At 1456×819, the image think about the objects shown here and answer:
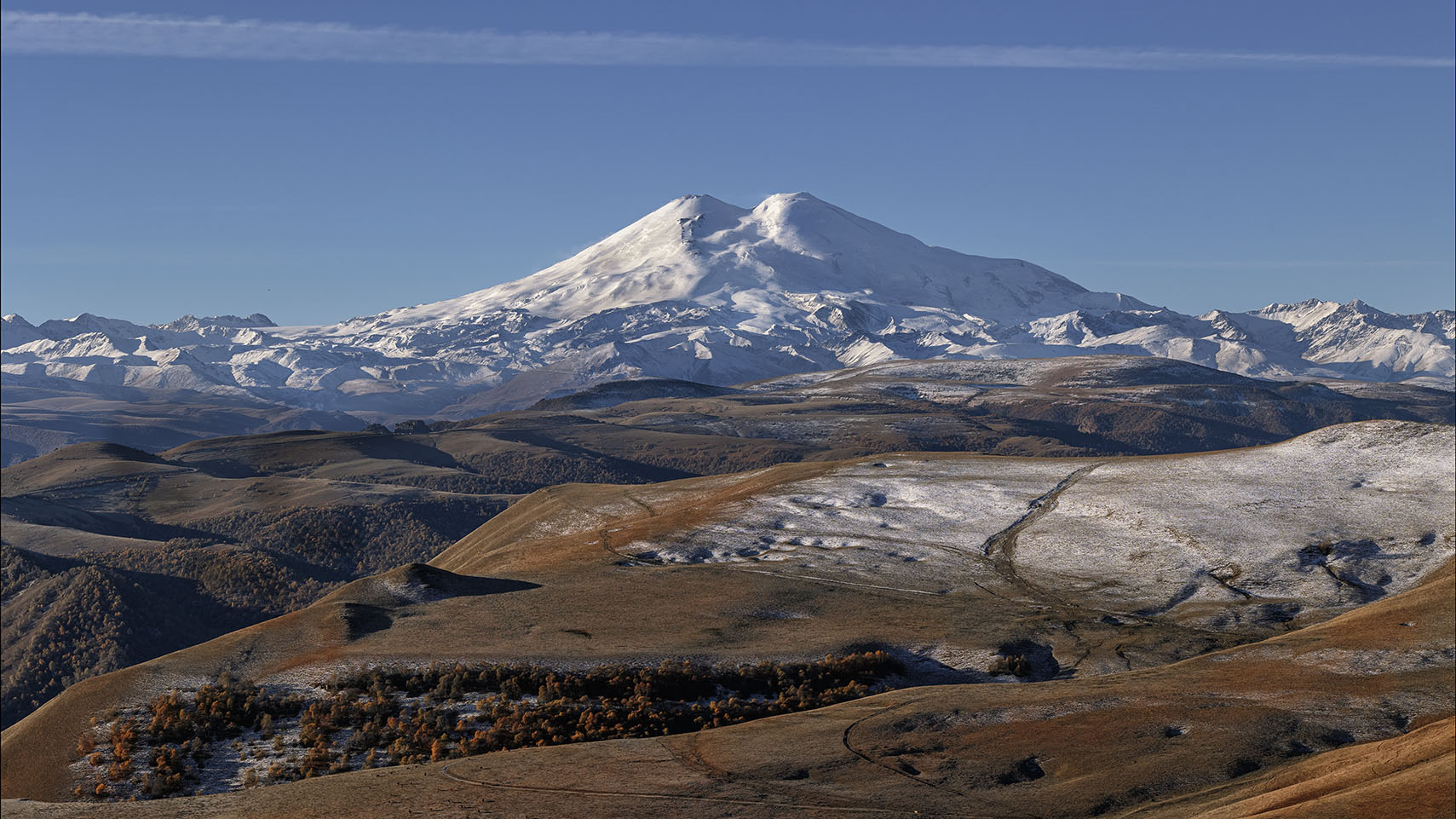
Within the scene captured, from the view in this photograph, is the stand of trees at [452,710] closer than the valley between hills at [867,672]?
No

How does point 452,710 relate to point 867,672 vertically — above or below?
above

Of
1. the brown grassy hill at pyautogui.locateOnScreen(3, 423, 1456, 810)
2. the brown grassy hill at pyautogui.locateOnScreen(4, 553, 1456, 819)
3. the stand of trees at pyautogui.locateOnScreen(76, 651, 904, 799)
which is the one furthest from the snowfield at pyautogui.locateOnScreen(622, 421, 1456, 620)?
the brown grassy hill at pyautogui.locateOnScreen(4, 553, 1456, 819)

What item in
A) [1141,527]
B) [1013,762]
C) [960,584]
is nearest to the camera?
[1013,762]

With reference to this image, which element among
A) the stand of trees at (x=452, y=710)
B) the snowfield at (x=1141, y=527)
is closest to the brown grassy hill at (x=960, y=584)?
the snowfield at (x=1141, y=527)

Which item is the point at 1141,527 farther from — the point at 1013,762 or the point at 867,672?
the point at 1013,762

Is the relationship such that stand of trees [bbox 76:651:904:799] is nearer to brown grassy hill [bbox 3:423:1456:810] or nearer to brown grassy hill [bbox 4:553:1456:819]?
brown grassy hill [bbox 3:423:1456:810]

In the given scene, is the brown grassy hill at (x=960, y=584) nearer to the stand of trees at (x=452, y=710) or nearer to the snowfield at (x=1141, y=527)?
the snowfield at (x=1141, y=527)

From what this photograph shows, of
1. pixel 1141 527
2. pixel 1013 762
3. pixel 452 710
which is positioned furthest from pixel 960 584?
pixel 452 710

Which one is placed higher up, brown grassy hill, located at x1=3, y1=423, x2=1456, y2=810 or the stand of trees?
brown grassy hill, located at x1=3, y1=423, x2=1456, y2=810

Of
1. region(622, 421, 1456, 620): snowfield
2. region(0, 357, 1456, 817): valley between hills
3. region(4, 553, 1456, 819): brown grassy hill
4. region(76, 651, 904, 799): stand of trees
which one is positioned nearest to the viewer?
region(4, 553, 1456, 819): brown grassy hill

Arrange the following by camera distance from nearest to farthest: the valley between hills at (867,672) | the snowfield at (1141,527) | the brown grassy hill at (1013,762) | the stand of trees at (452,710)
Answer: the brown grassy hill at (1013,762), the valley between hills at (867,672), the stand of trees at (452,710), the snowfield at (1141,527)

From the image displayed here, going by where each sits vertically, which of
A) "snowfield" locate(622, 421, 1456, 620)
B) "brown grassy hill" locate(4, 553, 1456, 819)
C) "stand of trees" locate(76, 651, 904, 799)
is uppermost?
"snowfield" locate(622, 421, 1456, 620)
